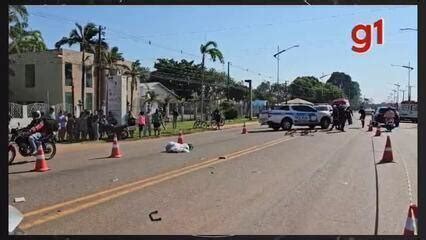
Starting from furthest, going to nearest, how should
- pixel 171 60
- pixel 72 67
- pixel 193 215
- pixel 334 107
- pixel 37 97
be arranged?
1. pixel 334 107
2. pixel 72 67
3. pixel 37 97
4. pixel 193 215
5. pixel 171 60

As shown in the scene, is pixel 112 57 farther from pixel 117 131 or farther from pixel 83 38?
pixel 117 131

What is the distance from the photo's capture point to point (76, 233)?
6246mm

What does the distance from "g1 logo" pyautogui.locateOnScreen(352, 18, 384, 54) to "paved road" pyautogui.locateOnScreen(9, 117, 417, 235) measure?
0.98 meters

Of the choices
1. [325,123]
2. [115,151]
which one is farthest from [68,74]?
[325,123]

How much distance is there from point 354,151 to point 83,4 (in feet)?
23.4

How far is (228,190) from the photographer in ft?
29.7

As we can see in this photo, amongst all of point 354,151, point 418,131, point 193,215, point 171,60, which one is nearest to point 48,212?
point 193,215

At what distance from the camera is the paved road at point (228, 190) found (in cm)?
673

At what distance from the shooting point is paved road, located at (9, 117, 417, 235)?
6.73 metres

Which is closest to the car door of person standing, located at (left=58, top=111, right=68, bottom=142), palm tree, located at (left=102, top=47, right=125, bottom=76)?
palm tree, located at (left=102, top=47, right=125, bottom=76)

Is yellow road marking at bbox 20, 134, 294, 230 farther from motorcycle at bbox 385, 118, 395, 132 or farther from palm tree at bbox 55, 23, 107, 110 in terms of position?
motorcycle at bbox 385, 118, 395, 132

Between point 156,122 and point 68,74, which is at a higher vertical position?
point 68,74

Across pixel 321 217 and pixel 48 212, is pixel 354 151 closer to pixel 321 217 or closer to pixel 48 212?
pixel 321 217

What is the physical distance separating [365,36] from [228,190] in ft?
13.1
